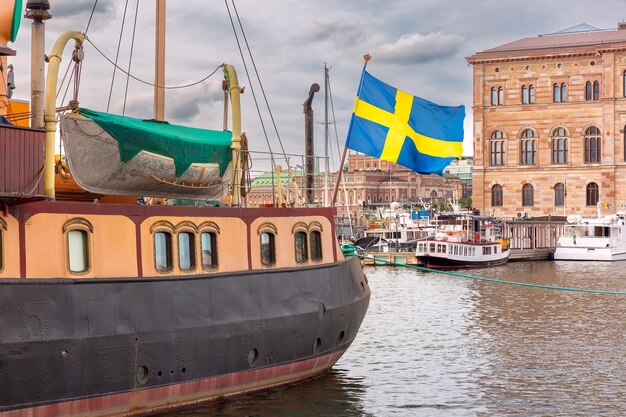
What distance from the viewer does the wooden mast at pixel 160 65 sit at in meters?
18.4

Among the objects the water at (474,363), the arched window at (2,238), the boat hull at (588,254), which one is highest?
the arched window at (2,238)

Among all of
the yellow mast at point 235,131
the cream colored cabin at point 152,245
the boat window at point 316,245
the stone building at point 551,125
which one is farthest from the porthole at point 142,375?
the stone building at point 551,125

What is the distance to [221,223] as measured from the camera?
16422mm

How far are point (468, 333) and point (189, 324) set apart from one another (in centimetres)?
1404

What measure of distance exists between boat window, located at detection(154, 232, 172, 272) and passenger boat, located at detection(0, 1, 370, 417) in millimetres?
21

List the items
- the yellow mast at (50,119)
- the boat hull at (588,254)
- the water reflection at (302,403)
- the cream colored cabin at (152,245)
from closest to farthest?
1. the cream colored cabin at (152,245)
2. the yellow mast at (50,119)
3. the water reflection at (302,403)
4. the boat hull at (588,254)

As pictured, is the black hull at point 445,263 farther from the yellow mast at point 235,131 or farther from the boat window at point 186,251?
the boat window at point 186,251

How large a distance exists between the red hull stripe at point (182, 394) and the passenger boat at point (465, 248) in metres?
39.1

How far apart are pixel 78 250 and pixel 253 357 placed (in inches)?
160

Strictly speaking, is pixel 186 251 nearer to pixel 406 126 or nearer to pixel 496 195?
pixel 406 126

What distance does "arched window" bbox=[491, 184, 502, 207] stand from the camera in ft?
278

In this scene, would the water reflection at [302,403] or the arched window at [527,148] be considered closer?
the water reflection at [302,403]

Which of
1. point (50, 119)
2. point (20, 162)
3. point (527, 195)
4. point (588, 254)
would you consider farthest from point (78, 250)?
point (527, 195)

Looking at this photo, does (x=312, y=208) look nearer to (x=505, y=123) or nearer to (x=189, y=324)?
(x=189, y=324)
